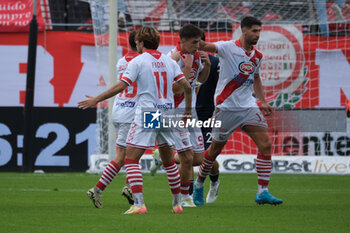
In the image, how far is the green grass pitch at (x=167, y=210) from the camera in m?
6.25

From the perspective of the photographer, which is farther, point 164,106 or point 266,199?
point 266,199

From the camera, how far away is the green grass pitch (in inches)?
246

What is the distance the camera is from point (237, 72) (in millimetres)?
9023

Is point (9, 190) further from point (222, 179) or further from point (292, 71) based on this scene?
point (292, 71)

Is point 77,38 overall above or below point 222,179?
above

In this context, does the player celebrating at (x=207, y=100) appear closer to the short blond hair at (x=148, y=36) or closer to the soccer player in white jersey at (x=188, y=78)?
the soccer player in white jersey at (x=188, y=78)

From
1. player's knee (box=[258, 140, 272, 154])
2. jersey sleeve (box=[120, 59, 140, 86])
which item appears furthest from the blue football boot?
jersey sleeve (box=[120, 59, 140, 86])

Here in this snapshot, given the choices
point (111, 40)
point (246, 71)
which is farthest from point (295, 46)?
point (246, 71)

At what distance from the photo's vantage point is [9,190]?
10.8 meters

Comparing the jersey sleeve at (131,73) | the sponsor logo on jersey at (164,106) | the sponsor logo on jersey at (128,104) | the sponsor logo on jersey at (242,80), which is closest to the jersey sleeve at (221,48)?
the sponsor logo on jersey at (242,80)

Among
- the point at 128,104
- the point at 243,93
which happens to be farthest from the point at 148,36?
the point at 243,93

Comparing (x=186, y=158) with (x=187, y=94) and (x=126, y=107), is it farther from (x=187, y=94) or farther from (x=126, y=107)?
(x=126, y=107)

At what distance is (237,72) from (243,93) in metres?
0.27

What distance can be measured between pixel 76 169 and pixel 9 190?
5343 millimetres
